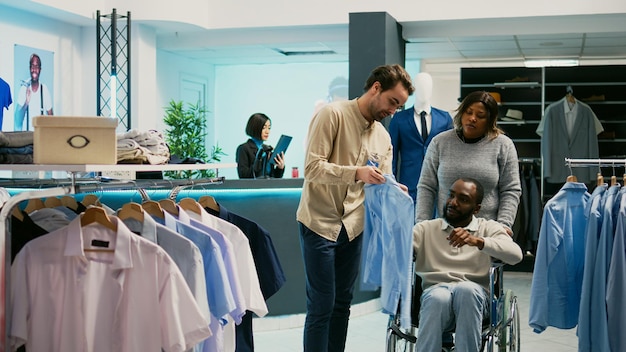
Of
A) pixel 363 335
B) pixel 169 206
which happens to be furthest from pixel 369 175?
pixel 363 335

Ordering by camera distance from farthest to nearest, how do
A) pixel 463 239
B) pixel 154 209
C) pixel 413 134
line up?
pixel 413 134 < pixel 463 239 < pixel 154 209

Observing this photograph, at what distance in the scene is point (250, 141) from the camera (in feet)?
23.9

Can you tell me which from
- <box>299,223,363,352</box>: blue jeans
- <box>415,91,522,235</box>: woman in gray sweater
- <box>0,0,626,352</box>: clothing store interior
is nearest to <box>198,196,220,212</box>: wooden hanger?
<box>0,0,626,352</box>: clothing store interior

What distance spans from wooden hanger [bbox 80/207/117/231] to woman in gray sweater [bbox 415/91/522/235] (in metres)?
1.92

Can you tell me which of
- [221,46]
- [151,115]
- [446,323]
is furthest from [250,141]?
[446,323]

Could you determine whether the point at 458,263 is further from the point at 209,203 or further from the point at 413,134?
the point at 413,134

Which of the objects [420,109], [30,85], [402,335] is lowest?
[402,335]

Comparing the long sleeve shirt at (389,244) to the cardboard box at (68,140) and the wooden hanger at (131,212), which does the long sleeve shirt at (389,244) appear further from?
the cardboard box at (68,140)

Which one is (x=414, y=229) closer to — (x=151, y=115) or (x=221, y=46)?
(x=151, y=115)

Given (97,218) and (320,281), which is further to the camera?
(320,281)

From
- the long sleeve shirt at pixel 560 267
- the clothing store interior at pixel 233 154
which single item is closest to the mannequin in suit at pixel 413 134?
the clothing store interior at pixel 233 154

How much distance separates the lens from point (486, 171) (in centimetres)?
426

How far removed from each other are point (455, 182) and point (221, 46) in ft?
20.6

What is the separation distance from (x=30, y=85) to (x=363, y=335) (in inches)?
169
